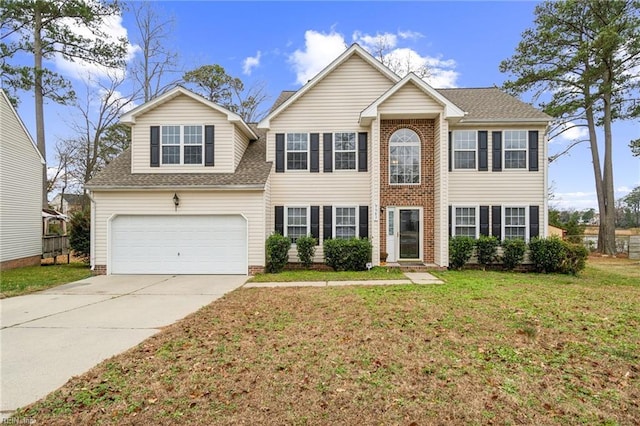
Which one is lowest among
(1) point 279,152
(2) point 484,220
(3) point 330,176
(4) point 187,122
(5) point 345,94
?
(2) point 484,220

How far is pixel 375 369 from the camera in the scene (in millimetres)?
3982

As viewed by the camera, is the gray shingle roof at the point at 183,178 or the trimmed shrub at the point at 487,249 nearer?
the gray shingle roof at the point at 183,178

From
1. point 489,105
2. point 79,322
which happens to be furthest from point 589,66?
point 79,322

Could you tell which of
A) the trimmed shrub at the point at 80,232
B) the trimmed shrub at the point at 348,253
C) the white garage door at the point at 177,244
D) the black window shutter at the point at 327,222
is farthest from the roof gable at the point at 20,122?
the trimmed shrub at the point at 348,253

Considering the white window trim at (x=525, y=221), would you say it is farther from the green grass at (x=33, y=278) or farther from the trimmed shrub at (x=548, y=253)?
the green grass at (x=33, y=278)

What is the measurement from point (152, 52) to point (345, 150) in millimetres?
17384

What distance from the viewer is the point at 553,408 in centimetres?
317

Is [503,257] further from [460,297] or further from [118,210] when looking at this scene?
[118,210]

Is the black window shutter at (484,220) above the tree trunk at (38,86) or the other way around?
the other way around

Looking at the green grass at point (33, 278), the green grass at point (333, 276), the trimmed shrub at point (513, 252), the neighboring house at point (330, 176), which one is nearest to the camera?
the green grass at point (33, 278)


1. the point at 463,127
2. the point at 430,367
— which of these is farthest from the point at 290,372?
the point at 463,127

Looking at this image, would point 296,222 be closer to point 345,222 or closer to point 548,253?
point 345,222

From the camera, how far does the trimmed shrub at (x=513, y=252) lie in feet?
39.6

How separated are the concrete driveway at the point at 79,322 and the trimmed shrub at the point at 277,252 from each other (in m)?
1.28
